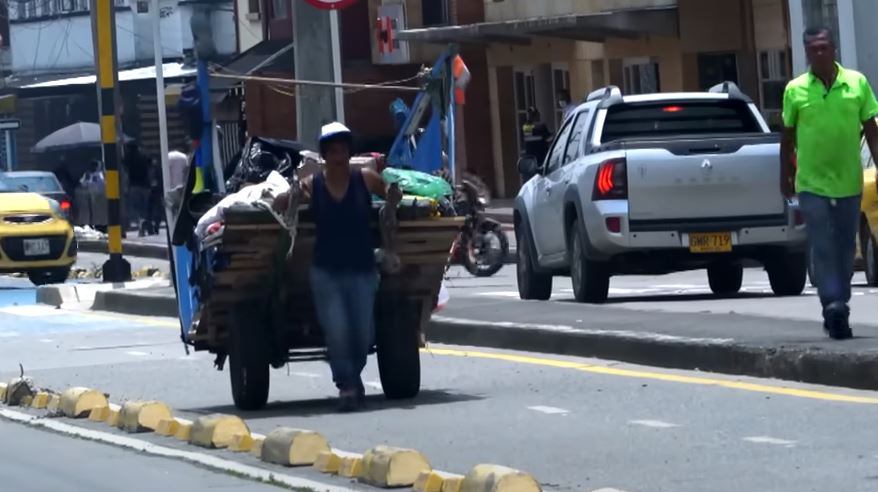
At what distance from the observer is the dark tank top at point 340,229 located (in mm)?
11180

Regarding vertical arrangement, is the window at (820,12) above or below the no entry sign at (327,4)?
below

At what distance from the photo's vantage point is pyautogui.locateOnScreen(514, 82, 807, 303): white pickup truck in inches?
651

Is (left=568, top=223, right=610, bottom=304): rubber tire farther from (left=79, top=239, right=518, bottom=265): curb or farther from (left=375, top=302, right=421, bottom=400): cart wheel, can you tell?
(left=79, top=239, right=518, bottom=265): curb

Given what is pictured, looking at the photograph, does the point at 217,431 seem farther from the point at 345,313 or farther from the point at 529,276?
the point at 529,276

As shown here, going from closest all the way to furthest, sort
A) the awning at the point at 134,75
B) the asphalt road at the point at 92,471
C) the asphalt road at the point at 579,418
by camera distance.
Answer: the asphalt road at the point at 579,418 < the asphalt road at the point at 92,471 < the awning at the point at 134,75

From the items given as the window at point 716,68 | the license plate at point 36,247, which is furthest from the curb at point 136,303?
the window at point 716,68

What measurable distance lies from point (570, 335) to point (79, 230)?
99.1ft

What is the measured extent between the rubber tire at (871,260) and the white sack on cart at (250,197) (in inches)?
324

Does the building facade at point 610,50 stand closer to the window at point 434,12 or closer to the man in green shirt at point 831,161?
the window at point 434,12

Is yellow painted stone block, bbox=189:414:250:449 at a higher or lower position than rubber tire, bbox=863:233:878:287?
higher

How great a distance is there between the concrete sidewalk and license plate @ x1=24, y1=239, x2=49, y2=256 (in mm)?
11933

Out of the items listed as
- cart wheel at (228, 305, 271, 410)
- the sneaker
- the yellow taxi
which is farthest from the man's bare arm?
the yellow taxi

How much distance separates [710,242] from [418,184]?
5.47 m

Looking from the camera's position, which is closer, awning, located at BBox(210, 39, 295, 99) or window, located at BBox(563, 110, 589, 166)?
window, located at BBox(563, 110, 589, 166)
